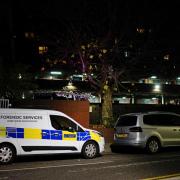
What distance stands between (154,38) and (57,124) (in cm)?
1052

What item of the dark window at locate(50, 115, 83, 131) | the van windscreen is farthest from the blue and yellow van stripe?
the van windscreen

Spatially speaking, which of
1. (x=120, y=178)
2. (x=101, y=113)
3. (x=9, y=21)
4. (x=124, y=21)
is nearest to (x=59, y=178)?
(x=120, y=178)

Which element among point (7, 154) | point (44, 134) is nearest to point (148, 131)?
point (44, 134)

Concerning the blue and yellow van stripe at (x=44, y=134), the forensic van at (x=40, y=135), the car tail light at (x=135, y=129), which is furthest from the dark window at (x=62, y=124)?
the car tail light at (x=135, y=129)

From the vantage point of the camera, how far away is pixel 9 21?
126ft

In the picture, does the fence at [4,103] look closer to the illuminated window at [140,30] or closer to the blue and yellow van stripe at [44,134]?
the blue and yellow van stripe at [44,134]

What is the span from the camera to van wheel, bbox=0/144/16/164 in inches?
576

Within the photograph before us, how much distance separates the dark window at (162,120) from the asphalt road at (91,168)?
85.1 inches

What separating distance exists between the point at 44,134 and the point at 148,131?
5.20 metres

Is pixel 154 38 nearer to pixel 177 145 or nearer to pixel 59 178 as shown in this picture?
pixel 177 145

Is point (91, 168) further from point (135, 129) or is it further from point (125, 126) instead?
point (125, 126)

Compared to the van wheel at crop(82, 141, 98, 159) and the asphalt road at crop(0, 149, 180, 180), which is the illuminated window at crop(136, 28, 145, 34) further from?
the van wheel at crop(82, 141, 98, 159)

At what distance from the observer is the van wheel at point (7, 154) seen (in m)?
14.6

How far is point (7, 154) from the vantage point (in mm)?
14750
